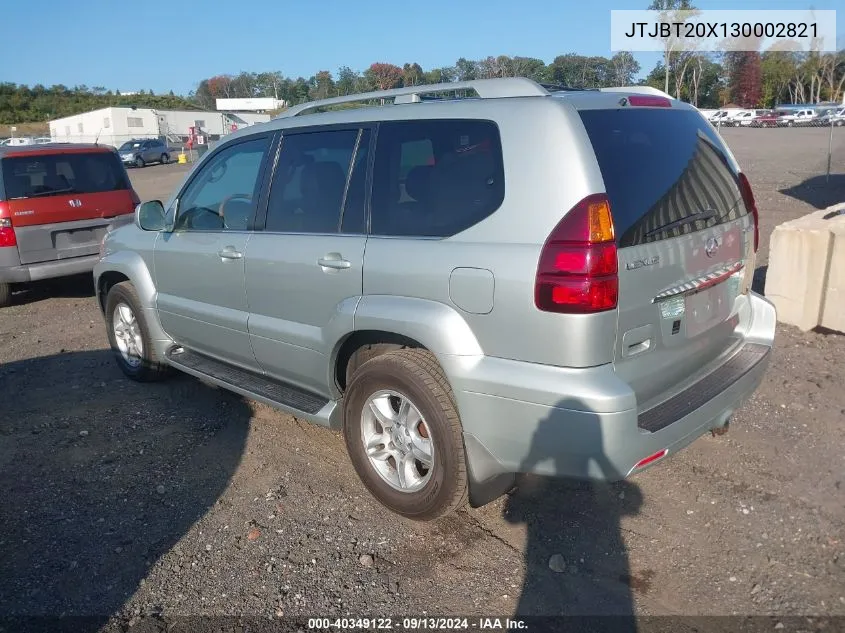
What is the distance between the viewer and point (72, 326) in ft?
24.9

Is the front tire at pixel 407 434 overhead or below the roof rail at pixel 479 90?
below

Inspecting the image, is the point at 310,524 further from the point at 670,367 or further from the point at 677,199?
the point at 677,199

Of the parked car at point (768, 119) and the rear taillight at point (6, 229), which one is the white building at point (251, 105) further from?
the rear taillight at point (6, 229)

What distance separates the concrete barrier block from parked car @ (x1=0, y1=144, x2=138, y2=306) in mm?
7352

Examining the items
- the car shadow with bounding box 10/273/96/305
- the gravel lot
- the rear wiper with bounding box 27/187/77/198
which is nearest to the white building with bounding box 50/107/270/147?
the car shadow with bounding box 10/273/96/305

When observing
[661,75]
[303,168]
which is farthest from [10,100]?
[303,168]

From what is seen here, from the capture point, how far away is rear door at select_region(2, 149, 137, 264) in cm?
804

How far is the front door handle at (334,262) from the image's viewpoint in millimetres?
3511

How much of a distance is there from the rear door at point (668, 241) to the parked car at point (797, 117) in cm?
5100

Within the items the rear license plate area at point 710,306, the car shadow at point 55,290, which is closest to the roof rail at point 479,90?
the rear license plate area at point 710,306

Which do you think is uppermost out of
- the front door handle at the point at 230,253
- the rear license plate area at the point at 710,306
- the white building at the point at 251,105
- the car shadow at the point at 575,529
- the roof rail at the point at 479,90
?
the white building at the point at 251,105

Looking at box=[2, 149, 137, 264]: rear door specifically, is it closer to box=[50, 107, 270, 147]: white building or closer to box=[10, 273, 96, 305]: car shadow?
box=[10, 273, 96, 305]: car shadow

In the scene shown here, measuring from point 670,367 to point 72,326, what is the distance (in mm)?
6645

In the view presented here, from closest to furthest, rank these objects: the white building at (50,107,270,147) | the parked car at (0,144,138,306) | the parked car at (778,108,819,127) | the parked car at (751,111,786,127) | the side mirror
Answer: the side mirror < the parked car at (0,144,138,306) < the parked car at (778,108,819,127) < the parked car at (751,111,786,127) < the white building at (50,107,270,147)
